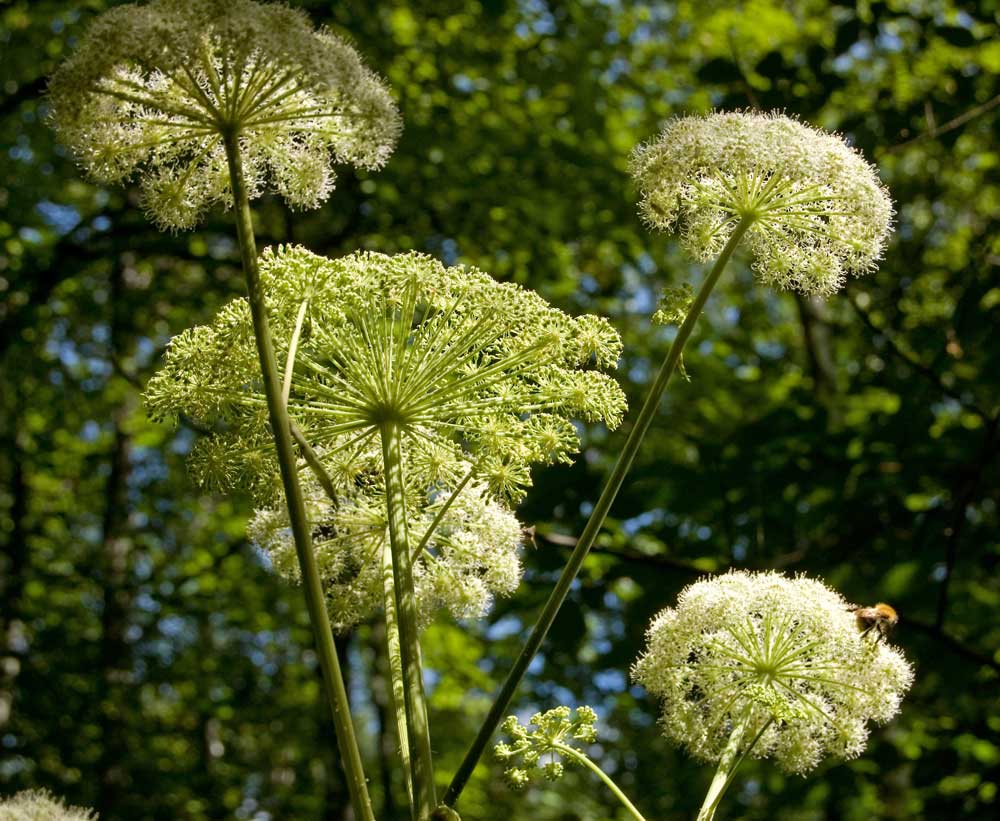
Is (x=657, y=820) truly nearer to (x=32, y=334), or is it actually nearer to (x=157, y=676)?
(x=157, y=676)

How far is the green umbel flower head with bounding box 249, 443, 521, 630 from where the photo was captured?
329 centimetres

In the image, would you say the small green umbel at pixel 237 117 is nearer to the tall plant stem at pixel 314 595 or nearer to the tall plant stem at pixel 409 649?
the tall plant stem at pixel 314 595

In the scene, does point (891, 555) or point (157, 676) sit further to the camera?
point (157, 676)

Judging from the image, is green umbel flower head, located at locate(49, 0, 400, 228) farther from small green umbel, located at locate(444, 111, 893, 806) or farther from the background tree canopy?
the background tree canopy

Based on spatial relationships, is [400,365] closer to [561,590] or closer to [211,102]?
[211,102]

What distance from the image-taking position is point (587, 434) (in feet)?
33.0

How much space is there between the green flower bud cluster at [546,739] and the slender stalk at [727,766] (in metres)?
0.29

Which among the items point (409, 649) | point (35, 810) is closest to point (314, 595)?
point (409, 649)

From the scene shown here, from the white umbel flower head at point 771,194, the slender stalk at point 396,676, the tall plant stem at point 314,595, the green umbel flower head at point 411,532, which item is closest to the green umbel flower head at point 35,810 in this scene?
the tall plant stem at point 314,595

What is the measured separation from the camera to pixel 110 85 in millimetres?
2674

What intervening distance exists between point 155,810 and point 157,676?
7.00 feet

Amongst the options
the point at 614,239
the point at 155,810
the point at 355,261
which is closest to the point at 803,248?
the point at 355,261

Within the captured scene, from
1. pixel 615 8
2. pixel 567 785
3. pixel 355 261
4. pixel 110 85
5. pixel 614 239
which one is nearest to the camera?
pixel 110 85

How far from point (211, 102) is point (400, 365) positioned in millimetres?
816
